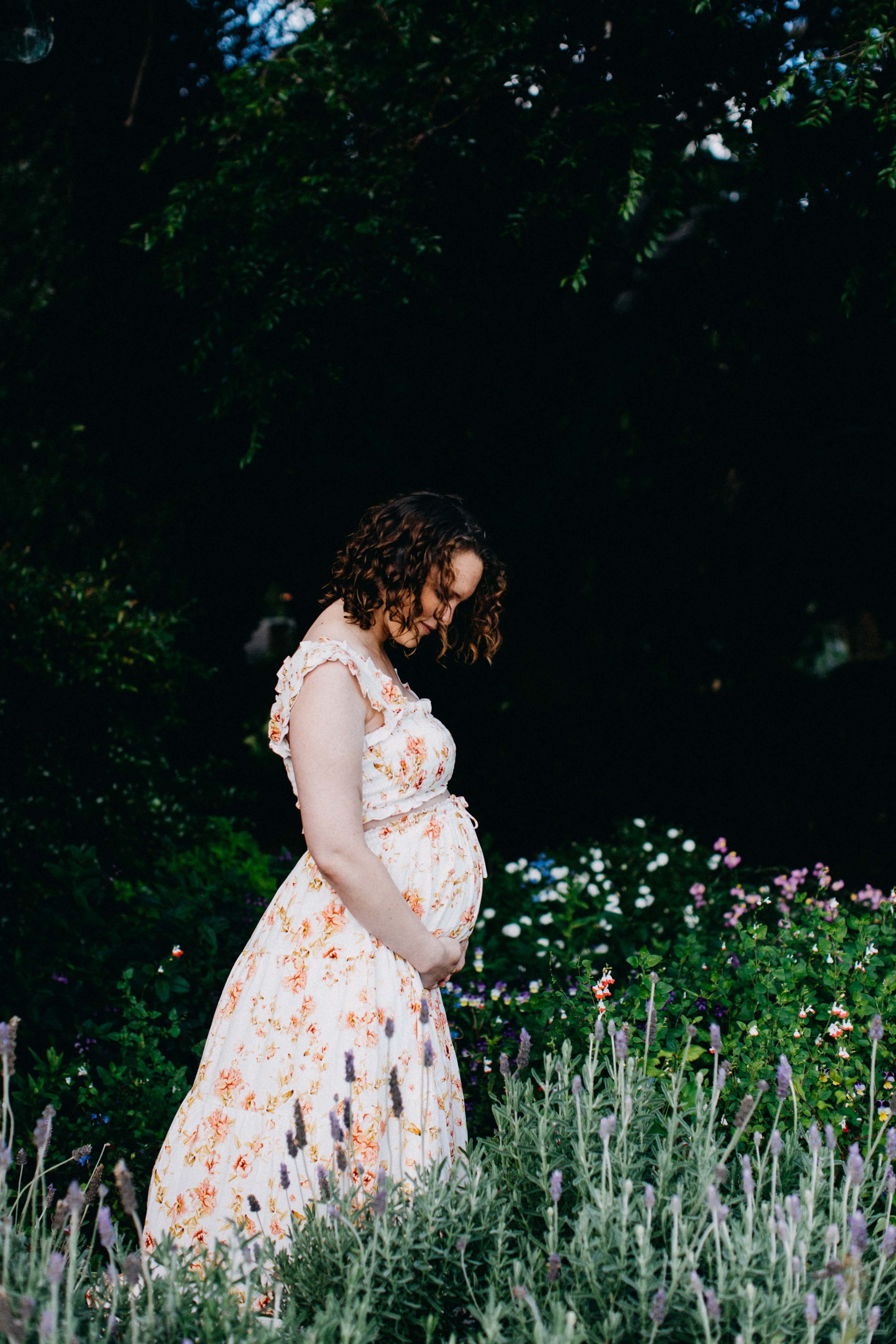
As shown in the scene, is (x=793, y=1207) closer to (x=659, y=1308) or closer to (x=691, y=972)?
(x=659, y=1308)

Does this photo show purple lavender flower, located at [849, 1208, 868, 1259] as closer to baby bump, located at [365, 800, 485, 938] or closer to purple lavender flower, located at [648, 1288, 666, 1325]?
purple lavender flower, located at [648, 1288, 666, 1325]

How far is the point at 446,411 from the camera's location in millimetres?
5191

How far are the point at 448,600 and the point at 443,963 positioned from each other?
778 millimetres

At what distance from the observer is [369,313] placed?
4.54 meters

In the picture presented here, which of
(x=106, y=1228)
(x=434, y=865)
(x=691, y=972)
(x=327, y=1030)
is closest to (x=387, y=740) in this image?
(x=434, y=865)

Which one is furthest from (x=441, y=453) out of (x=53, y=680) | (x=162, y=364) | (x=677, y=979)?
(x=677, y=979)

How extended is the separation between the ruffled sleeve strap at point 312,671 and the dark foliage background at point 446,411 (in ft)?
4.96

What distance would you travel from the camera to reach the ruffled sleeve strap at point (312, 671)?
186 centimetres

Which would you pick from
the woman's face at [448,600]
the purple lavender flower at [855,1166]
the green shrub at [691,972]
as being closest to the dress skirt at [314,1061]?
the woman's face at [448,600]

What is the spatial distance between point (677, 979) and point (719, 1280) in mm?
1395

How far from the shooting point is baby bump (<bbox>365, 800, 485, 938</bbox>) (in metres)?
2.02

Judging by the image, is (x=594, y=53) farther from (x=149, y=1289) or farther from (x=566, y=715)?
(x=149, y=1289)

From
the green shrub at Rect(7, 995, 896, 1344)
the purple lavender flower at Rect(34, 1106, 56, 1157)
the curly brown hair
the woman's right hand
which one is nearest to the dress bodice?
the curly brown hair

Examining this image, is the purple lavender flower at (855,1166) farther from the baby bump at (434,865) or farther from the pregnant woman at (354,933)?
the baby bump at (434,865)
